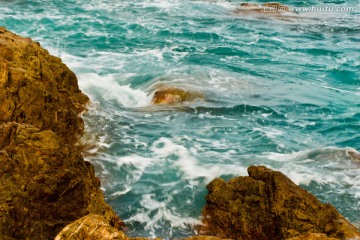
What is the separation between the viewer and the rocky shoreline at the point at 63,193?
6133 millimetres

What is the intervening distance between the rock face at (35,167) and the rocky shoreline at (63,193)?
0.05 feet

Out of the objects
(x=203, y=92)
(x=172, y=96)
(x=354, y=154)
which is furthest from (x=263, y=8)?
(x=354, y=154)

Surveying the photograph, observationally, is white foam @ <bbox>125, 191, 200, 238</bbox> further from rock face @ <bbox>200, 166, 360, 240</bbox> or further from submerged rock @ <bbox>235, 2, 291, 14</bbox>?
submerged rock @ <bbox>235, 2, 291, 14</bbox>

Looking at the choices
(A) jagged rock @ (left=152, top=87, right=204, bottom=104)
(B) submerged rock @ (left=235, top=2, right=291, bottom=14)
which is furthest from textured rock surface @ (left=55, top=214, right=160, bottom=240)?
(B) submerged rock @ (left=235, top=2, right=291, bottom=14)

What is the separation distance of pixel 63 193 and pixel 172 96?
27.4ft

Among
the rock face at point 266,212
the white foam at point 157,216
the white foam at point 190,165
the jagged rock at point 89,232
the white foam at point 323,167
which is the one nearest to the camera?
the jagged rock at point 89,232

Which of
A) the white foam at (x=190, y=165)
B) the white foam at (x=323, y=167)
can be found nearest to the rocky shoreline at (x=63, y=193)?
the white foam at (x=190, y=165)

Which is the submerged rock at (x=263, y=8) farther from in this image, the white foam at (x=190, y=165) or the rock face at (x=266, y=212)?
the rock face at (x=266, y=212)

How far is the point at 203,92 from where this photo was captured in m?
15.5

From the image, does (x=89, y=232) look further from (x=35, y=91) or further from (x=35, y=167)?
(x=35, y=91)

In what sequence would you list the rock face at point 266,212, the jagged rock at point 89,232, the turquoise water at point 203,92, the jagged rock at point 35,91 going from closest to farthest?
1. the jagged rock at point 89,232
2. the rock face at point 266,212
3. the jagged rock at point 35,91
4. the turquoise water at point 203,92

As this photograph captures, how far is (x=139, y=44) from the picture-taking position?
Result: 22484 mm

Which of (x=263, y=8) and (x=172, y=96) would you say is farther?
(x=263, y=8)

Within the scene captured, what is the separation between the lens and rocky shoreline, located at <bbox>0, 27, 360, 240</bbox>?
20.1 ft
